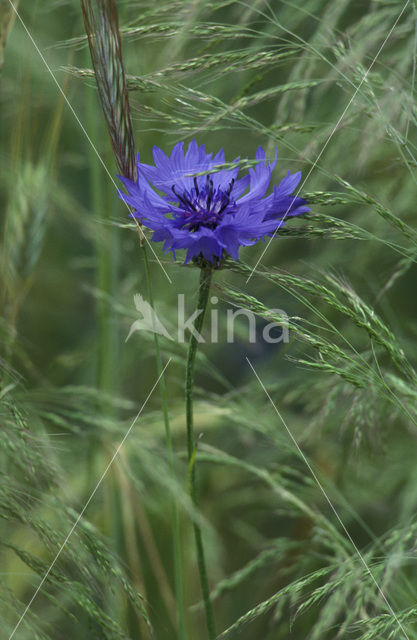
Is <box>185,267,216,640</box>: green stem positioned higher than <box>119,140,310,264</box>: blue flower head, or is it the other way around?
<box>119,140,310,264</box>: blue flower head

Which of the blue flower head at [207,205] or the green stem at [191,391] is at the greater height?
the blue flower head at [207,205]

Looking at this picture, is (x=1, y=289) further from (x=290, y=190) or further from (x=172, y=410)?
(x=290, y=190)

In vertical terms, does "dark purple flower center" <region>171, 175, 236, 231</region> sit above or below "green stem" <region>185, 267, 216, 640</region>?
above

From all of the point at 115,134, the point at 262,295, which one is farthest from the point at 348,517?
the point at 115,134
